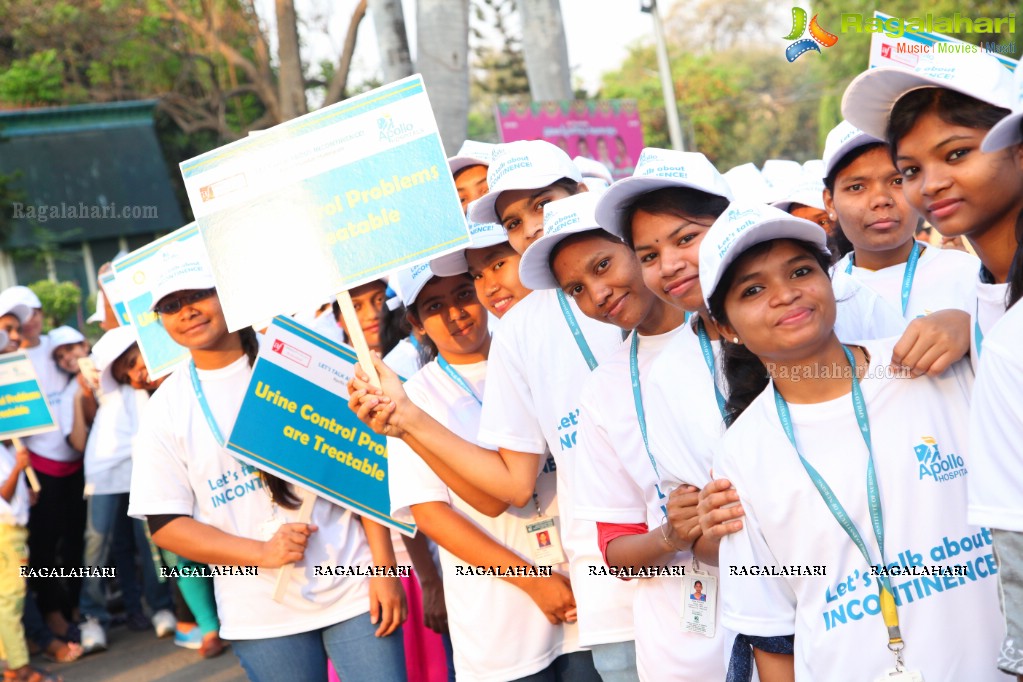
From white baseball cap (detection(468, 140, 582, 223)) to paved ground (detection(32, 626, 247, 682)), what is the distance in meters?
4.48

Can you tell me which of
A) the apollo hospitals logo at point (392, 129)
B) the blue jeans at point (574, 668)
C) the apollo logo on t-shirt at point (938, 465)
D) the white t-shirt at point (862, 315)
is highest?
the apollo hospitals logo at point (392, 129)

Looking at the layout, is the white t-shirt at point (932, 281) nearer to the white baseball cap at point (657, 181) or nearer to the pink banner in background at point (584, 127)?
the white baseball cap at point (657, 181)

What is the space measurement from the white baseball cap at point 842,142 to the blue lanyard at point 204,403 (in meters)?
2.38

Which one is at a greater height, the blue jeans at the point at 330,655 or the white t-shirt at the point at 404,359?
the white t-shirt at the point at 404,359

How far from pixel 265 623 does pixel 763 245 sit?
248 cm

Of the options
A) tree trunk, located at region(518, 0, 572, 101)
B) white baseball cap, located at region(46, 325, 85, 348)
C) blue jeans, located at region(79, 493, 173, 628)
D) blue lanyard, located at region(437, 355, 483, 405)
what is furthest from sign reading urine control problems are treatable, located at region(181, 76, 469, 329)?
tree trunk, located at region(518, 0, 572, 101)

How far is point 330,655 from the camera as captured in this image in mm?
4293

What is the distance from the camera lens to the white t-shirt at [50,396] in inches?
347

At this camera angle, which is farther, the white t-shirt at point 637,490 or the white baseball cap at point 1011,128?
the white t-shirt at point 637,490

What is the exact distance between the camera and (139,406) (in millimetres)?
8164

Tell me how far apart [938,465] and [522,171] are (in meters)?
1.87

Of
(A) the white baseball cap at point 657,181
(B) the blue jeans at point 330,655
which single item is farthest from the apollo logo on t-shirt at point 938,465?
(B) the blue jeans at point 330,655

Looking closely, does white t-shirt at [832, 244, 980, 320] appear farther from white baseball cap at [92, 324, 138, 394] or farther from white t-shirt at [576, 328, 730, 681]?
white baseball cap at [92, 324, 138, 394]

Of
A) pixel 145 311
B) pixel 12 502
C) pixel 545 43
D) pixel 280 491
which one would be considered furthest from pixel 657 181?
pixel 545 43
